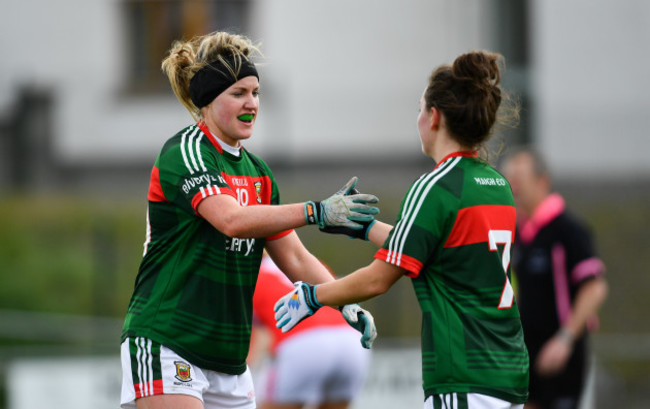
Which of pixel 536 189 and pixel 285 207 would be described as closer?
pixel 285 207

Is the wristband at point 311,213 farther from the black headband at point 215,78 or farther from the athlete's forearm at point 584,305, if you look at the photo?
the athlete's forearm at point 584,305

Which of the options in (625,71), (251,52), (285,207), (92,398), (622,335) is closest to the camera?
(285,207)

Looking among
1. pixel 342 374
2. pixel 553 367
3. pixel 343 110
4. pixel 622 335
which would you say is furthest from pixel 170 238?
pixel 343 110

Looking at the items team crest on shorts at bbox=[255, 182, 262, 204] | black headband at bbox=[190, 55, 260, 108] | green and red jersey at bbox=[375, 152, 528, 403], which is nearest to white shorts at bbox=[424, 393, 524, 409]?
green and red jersey at bbox=[375, 152, 528, 403]

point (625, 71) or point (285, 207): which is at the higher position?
point (285, 207)

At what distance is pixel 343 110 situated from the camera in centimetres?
1432

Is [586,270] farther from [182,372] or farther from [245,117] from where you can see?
[182,372]

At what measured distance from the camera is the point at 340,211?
3.87 m

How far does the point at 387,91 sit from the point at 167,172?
35.0ft

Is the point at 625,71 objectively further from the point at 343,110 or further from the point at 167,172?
the point at 167,172

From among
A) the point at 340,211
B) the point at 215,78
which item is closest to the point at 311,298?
the point at 340,211

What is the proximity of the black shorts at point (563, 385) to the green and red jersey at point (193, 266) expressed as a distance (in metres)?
4.08

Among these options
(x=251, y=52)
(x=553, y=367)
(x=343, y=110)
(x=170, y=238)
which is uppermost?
(x=251, y=52)

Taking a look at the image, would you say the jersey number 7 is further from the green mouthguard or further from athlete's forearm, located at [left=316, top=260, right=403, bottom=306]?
the green mouthguard
